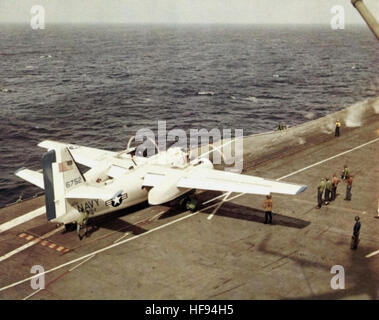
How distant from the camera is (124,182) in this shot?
26656 millimetres

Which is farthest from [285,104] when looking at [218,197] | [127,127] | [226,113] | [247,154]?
[218,197]

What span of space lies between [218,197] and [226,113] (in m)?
47.4

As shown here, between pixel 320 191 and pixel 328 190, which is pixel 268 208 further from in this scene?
pixel 328 190

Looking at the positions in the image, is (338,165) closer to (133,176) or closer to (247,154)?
(247,154)

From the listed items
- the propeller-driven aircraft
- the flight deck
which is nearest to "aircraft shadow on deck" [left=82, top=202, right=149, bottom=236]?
the flight deck

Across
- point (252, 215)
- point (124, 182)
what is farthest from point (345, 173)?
point (124, 182)

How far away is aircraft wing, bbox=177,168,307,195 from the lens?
24.3 m

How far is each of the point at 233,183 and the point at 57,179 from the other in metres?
10.5

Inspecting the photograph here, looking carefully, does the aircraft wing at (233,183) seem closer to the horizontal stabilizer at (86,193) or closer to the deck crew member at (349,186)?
the horizontal stabilizer at (86,193)

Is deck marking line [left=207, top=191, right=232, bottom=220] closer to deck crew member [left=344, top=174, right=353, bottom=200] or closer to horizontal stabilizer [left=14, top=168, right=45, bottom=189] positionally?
deck crew member [left=344, top=174, right=353, bottom=200]

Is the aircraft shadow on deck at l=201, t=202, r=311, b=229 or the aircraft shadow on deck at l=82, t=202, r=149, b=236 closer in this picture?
the aircraft shadow on deck at l=82, t=202, r=149, b=236

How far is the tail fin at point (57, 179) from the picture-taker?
74.6 feet

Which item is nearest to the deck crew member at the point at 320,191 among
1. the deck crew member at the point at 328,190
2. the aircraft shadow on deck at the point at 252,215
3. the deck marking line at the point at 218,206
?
the deck crew member at the point at 328,190

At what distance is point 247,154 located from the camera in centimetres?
4053
